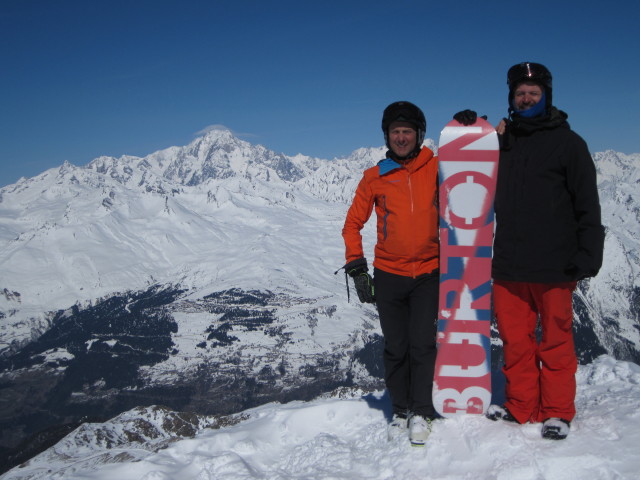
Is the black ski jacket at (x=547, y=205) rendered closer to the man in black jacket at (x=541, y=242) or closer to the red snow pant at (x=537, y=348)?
the man in black jacket at (x=541, y=242)

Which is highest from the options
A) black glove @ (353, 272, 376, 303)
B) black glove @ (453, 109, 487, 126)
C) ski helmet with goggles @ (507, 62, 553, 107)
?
ski helmet with goggles @ (507, 62, 553, 107)

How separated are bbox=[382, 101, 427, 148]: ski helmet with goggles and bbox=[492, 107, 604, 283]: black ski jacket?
1.15 m

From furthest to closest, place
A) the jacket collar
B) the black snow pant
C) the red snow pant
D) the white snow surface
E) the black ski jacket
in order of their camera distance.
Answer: the black snow pant
the jacket collar
the red snow pant
the black ski jacket
the white snow surface

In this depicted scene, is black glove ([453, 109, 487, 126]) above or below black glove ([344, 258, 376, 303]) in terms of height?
above

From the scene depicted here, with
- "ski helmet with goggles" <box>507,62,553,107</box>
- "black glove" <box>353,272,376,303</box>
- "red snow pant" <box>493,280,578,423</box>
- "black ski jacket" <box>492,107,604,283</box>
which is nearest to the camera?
"black ski jacket" <box>492,107,604,283</box>

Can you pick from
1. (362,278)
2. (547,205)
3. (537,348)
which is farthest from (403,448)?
(547,205)

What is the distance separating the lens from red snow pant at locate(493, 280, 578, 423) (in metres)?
6.15

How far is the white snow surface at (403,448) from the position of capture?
219 inches

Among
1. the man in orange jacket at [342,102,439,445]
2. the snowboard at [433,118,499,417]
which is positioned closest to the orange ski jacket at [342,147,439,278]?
the man in orange jacket at [342,102,439,445]

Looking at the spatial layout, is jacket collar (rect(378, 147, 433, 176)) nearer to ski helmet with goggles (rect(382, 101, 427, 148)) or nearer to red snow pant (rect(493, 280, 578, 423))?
ski helmet with goggles (rect(382, 101, 427, 148))

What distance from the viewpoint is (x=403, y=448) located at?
671cm

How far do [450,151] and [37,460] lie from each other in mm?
53835

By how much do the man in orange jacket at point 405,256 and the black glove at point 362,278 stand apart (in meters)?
0.02

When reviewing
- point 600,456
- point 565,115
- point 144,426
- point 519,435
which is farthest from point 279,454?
point 144,426
